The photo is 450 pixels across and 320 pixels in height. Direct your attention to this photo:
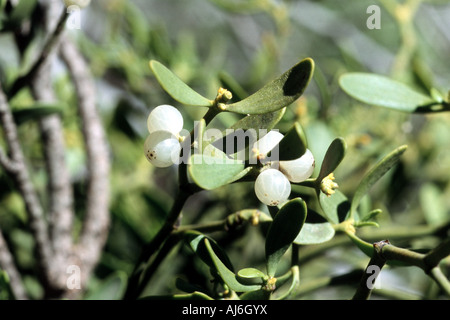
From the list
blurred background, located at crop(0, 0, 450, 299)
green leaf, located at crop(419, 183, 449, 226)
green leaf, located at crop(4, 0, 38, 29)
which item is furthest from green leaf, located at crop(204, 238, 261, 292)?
green leaf, located at crop(419, 183, 449, 226)

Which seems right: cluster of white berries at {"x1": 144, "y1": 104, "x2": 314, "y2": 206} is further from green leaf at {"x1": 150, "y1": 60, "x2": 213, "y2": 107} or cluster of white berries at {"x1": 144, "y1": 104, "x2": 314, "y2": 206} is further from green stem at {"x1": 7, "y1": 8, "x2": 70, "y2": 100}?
green stem at {"x1": 7, "y1": 8, "x2": 70, "y2": 100}

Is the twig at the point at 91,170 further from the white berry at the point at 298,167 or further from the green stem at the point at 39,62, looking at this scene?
the white berry at the point at 298,167

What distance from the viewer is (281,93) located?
0.96 feet

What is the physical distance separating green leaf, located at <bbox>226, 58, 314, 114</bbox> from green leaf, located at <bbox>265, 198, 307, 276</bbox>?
5 cm

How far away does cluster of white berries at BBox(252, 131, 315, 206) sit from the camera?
30 cm

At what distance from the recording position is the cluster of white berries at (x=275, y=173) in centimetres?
30

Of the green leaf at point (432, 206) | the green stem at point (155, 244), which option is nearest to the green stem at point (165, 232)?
the green stem at point (155, 244)

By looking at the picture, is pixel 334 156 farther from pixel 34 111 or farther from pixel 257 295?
pixel 34 111

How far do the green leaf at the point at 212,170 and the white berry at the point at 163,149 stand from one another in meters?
0.03

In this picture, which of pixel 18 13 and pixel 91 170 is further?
pixel 91 170

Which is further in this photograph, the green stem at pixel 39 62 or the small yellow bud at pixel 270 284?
the green stem at pixel 39 62

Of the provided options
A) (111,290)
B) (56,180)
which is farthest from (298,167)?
(56,180)

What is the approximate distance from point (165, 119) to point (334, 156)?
4.0 inches
